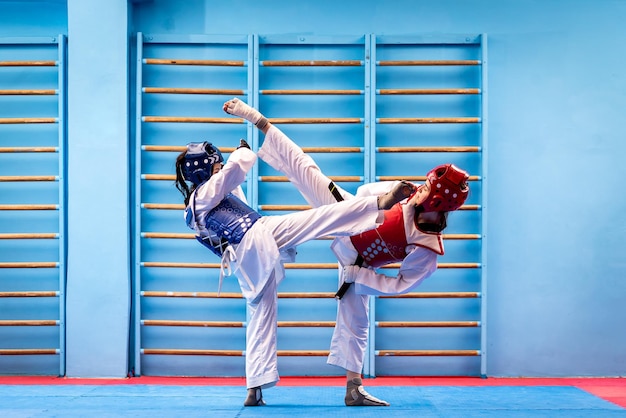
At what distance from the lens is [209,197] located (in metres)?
3.77

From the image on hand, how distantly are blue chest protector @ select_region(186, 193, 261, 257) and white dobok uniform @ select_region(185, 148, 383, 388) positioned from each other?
2cm

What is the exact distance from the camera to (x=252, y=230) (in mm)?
3795

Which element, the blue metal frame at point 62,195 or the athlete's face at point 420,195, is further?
the blue metal frame at point 62,195

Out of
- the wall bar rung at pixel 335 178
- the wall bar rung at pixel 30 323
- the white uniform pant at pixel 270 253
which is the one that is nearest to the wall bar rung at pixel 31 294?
the wall bar rung at pixel 30 323

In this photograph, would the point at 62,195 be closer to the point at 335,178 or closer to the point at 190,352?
the point at 190,352

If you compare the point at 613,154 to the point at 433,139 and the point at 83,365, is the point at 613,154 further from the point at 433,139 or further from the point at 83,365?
the point at 83,365

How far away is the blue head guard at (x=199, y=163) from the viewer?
12.7ft

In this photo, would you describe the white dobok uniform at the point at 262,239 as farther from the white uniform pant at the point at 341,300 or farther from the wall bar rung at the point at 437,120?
the wall bar rung at the point at 437,120

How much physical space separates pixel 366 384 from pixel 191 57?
2696 mm

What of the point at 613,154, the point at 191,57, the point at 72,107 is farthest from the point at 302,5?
the point at 613,154

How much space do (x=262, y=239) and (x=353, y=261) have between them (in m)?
0.52

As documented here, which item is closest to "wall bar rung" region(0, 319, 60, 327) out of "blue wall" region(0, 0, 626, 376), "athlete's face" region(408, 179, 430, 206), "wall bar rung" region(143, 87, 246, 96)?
"blue wall" region(0, 0, 626, 376)

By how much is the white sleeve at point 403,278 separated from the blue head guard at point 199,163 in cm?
100

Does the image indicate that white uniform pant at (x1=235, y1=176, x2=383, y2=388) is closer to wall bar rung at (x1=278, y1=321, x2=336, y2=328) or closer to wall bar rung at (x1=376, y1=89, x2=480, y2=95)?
wall bar rung at (x1=278, y1=321, x2=336, y2=328)
